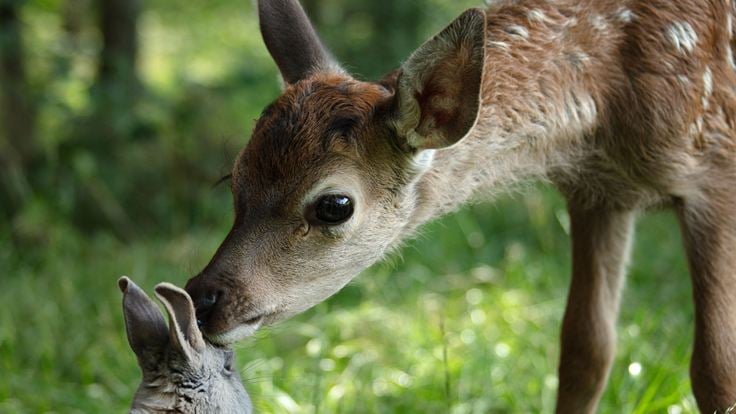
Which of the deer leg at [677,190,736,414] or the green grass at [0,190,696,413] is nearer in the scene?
the deer leg at [677,190,736,414]

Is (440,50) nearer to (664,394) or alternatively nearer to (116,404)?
(664,394)

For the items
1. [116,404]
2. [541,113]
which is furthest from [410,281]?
[541,113]

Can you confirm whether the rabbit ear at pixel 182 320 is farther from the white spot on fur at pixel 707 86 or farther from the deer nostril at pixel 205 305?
the white spot on fur at pixel 707 86

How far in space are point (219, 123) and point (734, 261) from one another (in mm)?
6679

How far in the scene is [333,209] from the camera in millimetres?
3977

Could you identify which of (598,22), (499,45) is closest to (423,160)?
(499,45)

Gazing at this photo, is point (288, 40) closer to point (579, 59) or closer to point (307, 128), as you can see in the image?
point (307, 128)

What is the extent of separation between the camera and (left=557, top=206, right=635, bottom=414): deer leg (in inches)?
195

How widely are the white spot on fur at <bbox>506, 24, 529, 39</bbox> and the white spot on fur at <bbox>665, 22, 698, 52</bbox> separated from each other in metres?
0.54

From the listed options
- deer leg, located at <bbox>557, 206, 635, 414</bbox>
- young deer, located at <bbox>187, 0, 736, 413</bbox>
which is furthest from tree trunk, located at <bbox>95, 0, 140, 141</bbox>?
deer leg, located at <bbox>557, 206, 635, 414</bbox>

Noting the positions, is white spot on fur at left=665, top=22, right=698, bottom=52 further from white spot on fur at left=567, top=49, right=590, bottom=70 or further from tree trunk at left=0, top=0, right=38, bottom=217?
tree trunk at left=0, top=0, right=38, bottom=217

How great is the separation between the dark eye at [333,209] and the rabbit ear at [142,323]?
28.4 inches

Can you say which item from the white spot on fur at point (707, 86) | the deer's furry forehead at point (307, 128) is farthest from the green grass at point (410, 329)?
the white spot on fur at point (707, 86)

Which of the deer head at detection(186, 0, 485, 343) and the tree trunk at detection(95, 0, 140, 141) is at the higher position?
the deer head at detection(186, 0, 485, 343)
